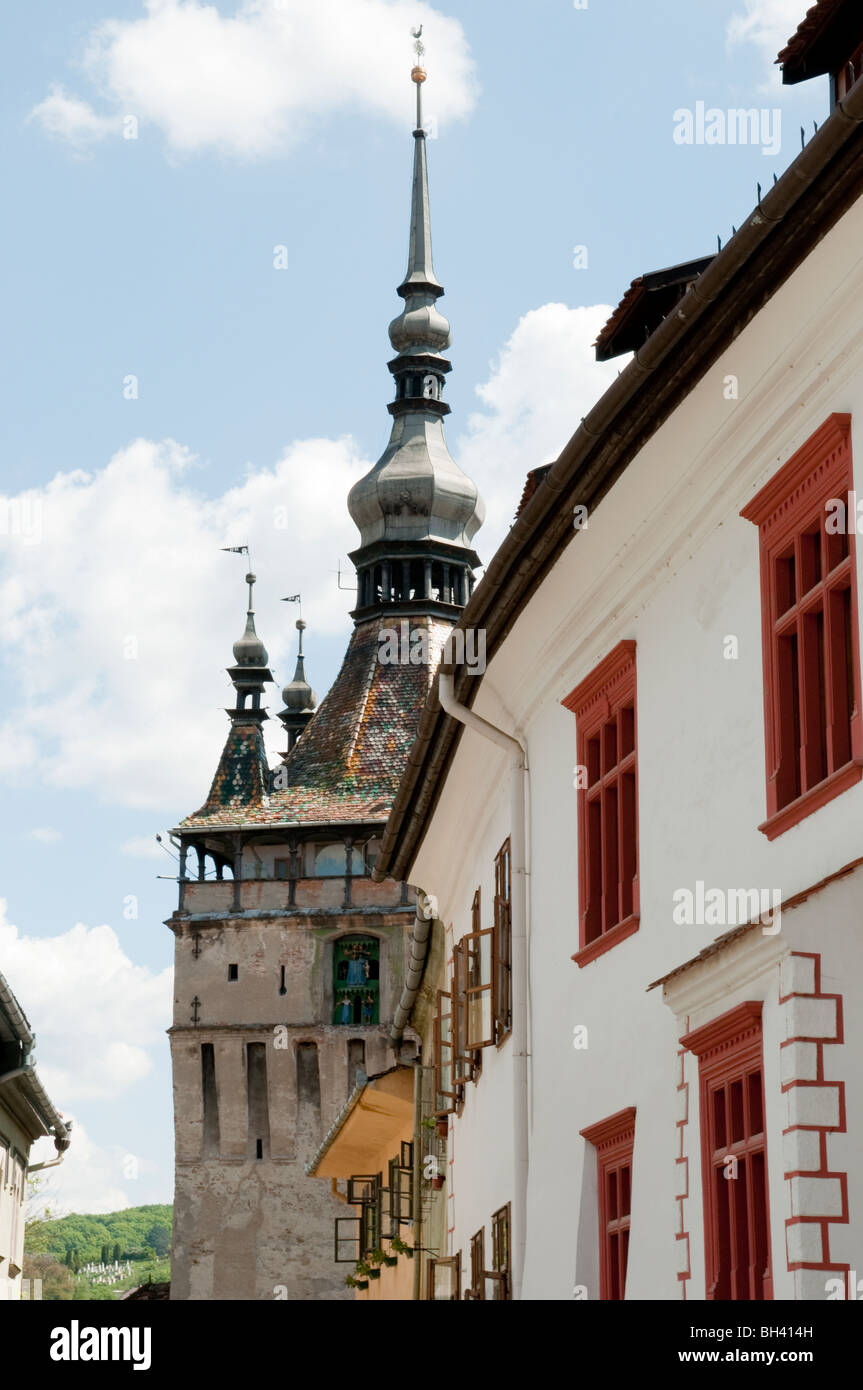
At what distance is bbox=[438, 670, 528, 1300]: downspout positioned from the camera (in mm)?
15688

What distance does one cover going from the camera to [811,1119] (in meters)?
9.48

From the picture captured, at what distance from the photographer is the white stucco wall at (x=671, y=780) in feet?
32.6

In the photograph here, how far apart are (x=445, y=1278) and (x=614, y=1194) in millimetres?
9321

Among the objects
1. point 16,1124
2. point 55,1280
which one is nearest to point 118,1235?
point 55,1280

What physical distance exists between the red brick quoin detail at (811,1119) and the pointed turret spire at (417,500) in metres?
64.7

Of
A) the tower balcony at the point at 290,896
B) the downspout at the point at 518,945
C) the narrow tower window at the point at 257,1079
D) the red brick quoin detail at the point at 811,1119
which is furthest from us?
the tower balcony at the point at 290,896

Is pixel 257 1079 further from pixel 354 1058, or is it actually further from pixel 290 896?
pixel 290 896

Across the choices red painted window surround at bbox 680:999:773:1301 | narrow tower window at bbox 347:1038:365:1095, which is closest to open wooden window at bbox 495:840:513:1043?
red painted window surround at bbox 680:999:773:1301

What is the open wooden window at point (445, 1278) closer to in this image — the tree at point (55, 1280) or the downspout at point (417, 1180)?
the downspout at point (417, 1180)

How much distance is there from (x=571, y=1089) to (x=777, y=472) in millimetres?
4978

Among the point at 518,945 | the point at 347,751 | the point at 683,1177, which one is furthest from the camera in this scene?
the point at 347,751

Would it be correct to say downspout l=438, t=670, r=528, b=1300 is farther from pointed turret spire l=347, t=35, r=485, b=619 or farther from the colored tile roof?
pointed turret spire l=347, t=35, r=485, b=619

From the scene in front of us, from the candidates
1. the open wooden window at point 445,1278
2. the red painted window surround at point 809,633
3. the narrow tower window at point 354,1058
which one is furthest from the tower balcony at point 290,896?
the red painted window surround at point 809,633

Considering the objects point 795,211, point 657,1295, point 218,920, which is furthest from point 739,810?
point 218,920
